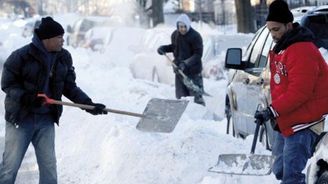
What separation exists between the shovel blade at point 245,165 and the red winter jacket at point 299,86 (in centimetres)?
50

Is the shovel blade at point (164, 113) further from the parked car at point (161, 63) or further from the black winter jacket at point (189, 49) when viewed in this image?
the parked car at point (161, 63)

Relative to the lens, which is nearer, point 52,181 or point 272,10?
point 272,10

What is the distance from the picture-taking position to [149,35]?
21406 millimetres

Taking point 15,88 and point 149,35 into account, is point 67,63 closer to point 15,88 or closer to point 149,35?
point 15,88

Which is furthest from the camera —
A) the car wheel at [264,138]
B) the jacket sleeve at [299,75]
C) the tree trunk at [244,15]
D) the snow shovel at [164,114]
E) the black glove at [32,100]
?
the tree trunk at [244,15]

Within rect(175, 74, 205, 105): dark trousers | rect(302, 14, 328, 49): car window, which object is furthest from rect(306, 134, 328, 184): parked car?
rect(175, 74, 205, 105): dark trousers

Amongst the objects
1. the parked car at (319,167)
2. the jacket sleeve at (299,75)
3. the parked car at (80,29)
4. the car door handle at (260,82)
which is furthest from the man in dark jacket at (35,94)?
the parked car at (80,29)

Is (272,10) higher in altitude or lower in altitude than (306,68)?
higher

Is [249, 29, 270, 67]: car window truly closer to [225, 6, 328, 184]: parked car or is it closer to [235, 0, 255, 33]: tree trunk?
[225, 6, 328, 184]: parked car

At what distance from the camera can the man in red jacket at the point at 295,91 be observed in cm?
449

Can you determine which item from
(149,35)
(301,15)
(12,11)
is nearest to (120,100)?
(301,15)

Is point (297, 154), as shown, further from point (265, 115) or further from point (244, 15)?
point (244, 15)

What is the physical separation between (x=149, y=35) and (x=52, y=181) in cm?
1568

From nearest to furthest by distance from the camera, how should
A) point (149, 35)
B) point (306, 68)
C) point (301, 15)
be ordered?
point (306, 68), point (301, 15), point (149, 35)
